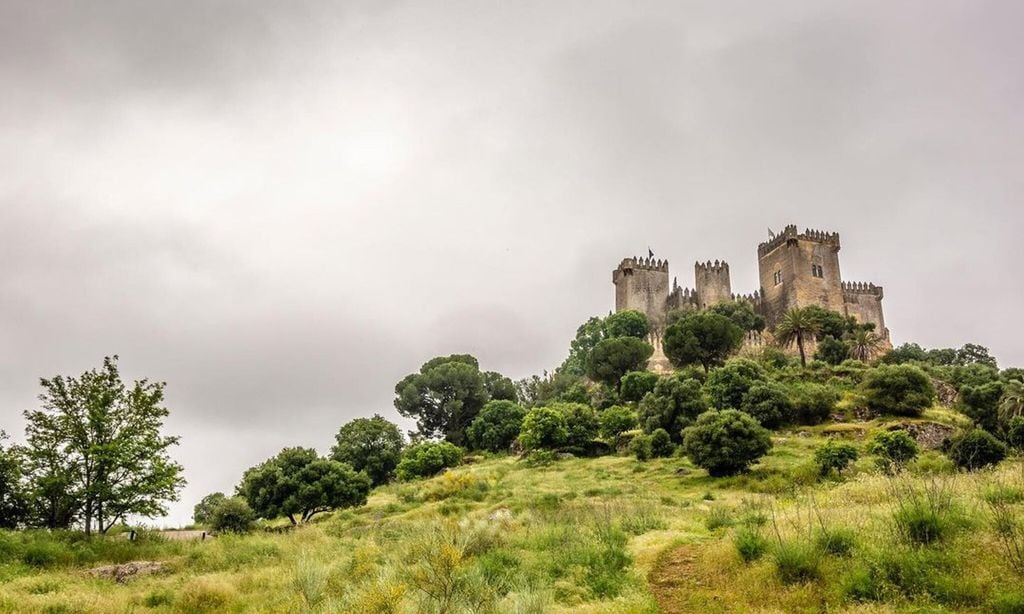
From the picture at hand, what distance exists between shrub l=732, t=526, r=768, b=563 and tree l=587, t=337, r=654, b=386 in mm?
48093

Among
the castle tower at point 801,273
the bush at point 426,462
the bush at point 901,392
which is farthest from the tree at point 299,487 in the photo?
the castle tower at point 801,273

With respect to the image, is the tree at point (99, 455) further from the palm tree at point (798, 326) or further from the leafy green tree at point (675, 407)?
the palm tree at point (798, 326)

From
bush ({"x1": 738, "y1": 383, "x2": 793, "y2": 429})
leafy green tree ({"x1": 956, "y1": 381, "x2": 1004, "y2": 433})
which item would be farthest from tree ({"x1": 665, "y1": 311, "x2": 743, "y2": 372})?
leafy green tree ({"x1": 956, "y1": 381, "x2": 1004, "y2": 433})

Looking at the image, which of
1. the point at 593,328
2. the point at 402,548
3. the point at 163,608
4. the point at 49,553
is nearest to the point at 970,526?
the point at 402,548

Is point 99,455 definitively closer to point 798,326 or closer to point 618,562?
point 618,562

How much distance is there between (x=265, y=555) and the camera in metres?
19.0

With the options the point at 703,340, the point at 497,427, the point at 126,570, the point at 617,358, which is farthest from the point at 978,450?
Answer: the point at 617,358

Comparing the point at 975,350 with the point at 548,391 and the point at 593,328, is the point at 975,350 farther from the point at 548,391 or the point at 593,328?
the point at 548,391

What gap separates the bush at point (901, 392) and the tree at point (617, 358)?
76.3 ft

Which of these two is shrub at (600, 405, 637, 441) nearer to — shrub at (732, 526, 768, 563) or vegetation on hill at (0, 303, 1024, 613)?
vegetation on hill at (0, 303, 1024, 613)

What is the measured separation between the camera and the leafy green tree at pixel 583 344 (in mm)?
74875

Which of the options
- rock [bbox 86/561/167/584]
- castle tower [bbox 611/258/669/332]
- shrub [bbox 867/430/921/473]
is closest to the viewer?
rock [bbox 86/561/167/584]

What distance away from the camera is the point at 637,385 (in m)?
52.7

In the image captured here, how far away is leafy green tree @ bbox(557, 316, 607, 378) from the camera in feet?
246
